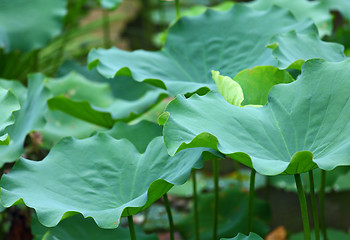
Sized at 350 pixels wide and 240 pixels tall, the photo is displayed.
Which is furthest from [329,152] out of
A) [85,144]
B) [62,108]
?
[62,108]

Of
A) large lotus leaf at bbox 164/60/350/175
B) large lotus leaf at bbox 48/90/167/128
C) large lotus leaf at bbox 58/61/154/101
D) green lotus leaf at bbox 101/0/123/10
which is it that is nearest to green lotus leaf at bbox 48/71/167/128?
large lotus leaf at bbox 48/90/167/128

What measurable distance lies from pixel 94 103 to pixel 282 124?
0.95 metres

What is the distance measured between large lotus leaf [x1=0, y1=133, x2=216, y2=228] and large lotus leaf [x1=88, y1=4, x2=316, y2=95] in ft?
0.71

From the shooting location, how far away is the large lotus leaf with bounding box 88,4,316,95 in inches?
48.7

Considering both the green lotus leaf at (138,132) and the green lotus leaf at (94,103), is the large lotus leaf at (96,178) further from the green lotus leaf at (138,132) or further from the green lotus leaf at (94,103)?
the green lotus leaf at (94,103)

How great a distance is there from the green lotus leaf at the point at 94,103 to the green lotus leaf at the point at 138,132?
0.09 metres

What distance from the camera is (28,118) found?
4.09 ft

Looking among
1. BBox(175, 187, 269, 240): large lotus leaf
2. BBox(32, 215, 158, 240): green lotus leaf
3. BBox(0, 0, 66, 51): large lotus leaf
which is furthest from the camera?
BBox(0, 0, 66, 51): large lotus leaf

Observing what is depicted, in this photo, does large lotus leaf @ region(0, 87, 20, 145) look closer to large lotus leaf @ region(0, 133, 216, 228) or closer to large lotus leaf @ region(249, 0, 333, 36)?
large lotus leaf @ region(0, 133, 216, 228)

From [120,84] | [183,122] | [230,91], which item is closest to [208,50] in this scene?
[230,91]

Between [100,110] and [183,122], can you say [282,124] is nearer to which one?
[183,122]

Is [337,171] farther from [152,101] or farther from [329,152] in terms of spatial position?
[329,152]

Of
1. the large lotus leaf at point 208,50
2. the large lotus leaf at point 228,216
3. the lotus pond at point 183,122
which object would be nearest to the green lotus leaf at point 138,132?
the lotus pond at point 183,122

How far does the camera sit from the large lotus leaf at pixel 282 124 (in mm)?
789
